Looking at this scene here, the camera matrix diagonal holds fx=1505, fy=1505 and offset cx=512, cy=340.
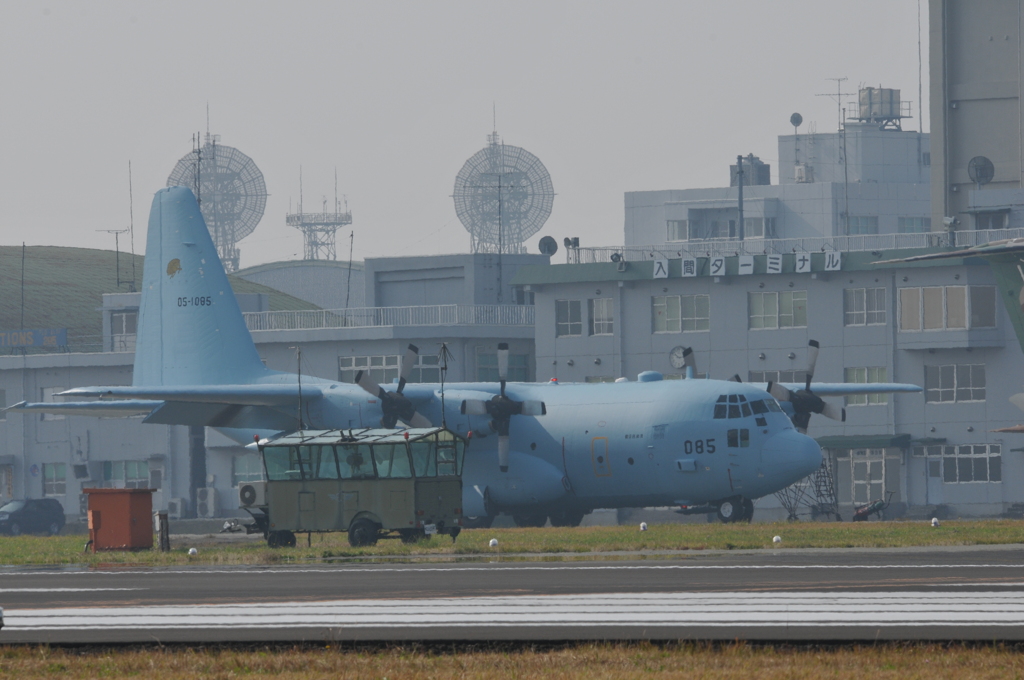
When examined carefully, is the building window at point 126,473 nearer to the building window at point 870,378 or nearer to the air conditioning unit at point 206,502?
the air conditioning unit at point 206,502

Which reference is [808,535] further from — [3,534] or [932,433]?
[3,534]

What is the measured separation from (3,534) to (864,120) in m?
99.3

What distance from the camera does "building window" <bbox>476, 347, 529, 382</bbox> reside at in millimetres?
84062

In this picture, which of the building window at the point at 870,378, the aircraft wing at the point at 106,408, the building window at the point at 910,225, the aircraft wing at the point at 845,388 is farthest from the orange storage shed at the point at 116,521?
the building window at the point at 910,225

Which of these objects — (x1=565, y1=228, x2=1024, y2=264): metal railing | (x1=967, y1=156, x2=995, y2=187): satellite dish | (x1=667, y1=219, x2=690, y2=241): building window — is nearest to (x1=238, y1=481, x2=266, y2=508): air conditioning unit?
(x1=565, y1=228, x2=1024, y2=264): metal railing

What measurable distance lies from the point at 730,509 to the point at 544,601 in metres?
25.9

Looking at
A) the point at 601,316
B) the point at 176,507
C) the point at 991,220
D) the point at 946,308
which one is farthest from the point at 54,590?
the point at 991,220

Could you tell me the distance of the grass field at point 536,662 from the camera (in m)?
14.3

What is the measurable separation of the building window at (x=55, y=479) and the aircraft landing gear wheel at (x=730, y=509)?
176 feet

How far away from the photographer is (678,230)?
141 m

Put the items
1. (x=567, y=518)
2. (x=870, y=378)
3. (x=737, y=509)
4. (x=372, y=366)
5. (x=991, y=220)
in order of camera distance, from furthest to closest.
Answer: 1. (x=991, y=220)
2. (x=372, y=366)
3. (x=870, y=378)
4. (x=567, y=518)
5. (x=737, y=509)

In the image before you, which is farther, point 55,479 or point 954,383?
point 55,479

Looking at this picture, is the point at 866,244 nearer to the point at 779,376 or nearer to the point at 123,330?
the point at 779,376

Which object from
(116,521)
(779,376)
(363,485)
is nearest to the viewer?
(363,485)
